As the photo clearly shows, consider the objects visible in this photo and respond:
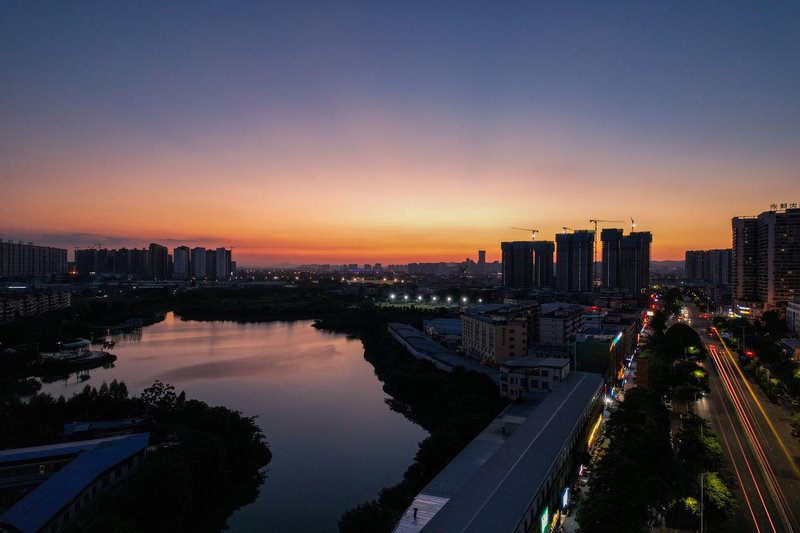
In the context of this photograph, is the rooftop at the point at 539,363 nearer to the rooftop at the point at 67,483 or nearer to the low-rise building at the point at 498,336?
the low-rise building at the point at 498,336

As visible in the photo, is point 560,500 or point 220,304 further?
point 220,304

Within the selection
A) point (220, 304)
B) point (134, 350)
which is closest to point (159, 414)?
point (134, 350)

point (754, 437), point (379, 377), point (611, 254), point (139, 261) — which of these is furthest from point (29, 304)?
point (139, 261)


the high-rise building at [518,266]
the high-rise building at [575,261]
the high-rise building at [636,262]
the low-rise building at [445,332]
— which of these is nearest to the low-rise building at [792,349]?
the low-rise building at [445,332]

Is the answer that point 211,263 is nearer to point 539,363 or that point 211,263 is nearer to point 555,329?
point 555,329

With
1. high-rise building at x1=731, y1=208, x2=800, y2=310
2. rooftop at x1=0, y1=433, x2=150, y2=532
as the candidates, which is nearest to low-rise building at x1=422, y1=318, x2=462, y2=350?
rooftop at x1=0, y1=433, x2=150, y2=532

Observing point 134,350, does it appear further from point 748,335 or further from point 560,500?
point 748,335

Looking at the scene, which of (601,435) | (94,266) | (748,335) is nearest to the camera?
(601,435)
